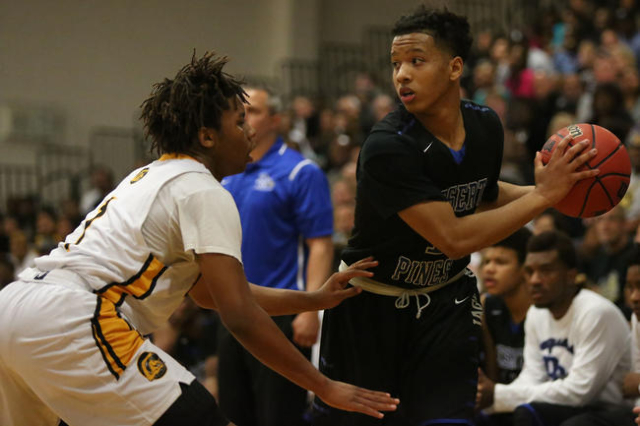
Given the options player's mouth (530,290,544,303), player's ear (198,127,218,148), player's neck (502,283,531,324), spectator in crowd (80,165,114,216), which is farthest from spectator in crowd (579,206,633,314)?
spectator in crowd (80,165,114,216)

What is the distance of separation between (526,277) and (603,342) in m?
0.60

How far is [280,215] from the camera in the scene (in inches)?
224

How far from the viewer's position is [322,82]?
1794cm

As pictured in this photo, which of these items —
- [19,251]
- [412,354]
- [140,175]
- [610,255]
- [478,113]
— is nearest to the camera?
[140,175]

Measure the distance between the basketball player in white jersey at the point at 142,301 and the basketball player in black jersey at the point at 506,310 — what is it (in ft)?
8.61

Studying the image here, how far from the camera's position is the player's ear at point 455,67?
395 cm

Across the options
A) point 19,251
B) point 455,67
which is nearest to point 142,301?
point 455,67

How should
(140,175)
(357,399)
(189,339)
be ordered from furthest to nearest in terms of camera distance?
(189,339) < (140,175) < (357,399)

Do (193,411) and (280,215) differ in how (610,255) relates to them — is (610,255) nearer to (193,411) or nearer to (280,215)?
(280,215)

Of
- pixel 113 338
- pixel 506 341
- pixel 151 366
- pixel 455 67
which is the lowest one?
pixel 506 341

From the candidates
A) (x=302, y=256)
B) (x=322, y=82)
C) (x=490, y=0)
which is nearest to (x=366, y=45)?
(x=322, y=82)

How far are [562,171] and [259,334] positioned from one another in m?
1.38

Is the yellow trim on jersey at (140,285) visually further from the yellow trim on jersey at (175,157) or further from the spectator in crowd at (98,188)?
the spectator in crowd at (98,188)

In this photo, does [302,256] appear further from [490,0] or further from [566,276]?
[490,0]
